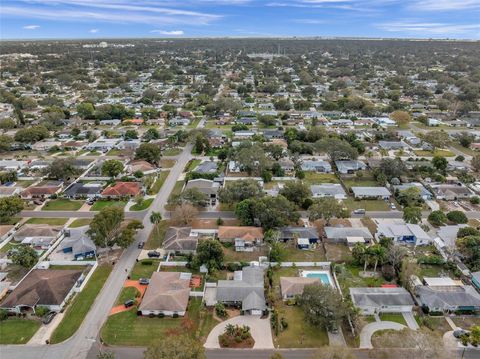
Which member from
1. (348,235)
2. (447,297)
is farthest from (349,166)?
(447,297)

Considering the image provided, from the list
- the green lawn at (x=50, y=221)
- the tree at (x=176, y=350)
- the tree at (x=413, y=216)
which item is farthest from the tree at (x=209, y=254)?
the tree at (x=413, y=216)

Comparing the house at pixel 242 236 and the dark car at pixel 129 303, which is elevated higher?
the house at pixel 242 236

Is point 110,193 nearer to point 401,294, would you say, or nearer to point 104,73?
point 401,294

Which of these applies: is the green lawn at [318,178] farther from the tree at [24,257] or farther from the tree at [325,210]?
the tree at [24,257]

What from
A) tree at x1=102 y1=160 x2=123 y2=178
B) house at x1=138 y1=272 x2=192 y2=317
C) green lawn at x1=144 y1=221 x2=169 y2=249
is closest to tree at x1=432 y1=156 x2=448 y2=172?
green lawn at x1=144 y1=221 x2=169 y2=249

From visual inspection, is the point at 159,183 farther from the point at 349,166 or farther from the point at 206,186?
the point at 349,166

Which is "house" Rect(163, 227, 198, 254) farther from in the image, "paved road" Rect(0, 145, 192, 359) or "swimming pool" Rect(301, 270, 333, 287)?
"swimming pool" Rect(301, 270, 333, 287)
